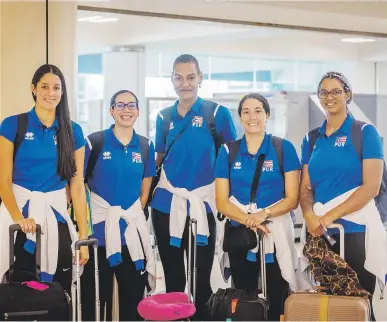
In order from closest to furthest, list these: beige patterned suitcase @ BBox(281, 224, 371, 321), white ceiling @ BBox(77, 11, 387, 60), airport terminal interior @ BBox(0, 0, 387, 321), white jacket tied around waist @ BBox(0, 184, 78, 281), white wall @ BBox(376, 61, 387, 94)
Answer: beige patterned suitcase @ BBox(281, 224, 371, 321) → white jacket tied around waist @ BBox(0, 184, 78, 281) → airport terminal interior @ BBox(0, 0, 387, 321) → white ceiling @ BBox(77, 11, 387, 60) → white wall @ BBox(376, 61, 387, 94)

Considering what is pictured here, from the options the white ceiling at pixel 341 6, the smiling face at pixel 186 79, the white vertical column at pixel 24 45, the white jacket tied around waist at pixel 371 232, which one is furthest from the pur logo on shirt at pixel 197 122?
the white ceiling at pixel 341 6

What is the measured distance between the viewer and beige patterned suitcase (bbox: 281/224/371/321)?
4.07 metres

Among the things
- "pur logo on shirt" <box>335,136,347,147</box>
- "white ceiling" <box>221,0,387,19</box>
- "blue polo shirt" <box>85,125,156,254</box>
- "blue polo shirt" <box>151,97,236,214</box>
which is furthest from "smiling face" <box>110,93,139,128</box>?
"white ceiling" <box>221,0,387,19</box>

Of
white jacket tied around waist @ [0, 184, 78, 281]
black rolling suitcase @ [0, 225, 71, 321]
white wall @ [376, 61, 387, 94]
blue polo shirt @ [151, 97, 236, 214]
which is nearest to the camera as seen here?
black rolling suitcase @ [0, 225, 71, 321]

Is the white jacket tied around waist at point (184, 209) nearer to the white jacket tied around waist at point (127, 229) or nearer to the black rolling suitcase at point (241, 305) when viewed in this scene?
the white jacket tied around waist at point (127, 229)

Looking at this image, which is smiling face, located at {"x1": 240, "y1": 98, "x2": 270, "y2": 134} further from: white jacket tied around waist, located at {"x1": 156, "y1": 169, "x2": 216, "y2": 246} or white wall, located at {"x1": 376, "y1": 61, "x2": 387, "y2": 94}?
white wall, located at {"x1": 376, "y1": 61, "x2": 387, "y2": 94}

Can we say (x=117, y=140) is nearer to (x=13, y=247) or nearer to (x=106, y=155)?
(x=106, y=155)

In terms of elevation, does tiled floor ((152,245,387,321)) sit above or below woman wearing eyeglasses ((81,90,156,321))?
below

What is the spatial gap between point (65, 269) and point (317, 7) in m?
3.24

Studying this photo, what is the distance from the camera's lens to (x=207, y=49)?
1309cm

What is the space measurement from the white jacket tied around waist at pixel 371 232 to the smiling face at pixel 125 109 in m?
1.24

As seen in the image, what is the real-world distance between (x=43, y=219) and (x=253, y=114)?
→ 1366 millimetres

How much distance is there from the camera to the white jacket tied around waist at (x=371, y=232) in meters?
4.35

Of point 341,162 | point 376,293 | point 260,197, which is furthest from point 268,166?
point 376,293
